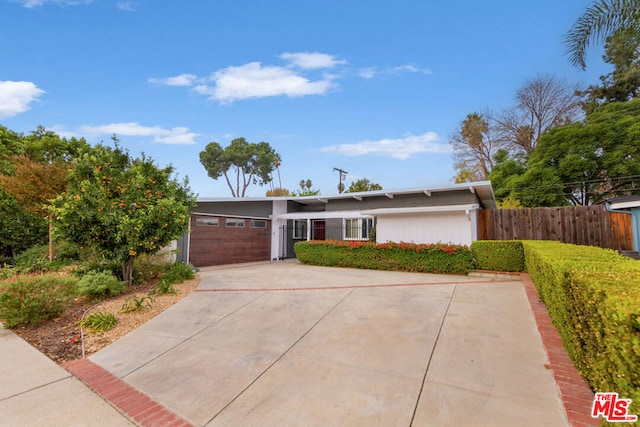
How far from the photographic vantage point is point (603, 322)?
1831 millimetres

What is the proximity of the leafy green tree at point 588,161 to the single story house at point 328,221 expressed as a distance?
652 cm

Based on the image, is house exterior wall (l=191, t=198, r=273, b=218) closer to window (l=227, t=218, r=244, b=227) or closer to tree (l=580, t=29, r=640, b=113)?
window (l=227, t=218, r=244, b=227)

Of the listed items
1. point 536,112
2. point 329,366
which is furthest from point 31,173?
point 536,112

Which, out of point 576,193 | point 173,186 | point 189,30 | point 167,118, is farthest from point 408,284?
point 576,193

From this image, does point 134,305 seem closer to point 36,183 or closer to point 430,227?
point 36,183

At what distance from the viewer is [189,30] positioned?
1007 cm

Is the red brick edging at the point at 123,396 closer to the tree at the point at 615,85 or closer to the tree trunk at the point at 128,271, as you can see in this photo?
the tree trunk at the point at 128,271

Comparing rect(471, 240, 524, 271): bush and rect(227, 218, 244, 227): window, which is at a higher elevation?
rect(227, 218, 244, 227): window

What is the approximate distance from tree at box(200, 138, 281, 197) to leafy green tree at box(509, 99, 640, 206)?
28908mm

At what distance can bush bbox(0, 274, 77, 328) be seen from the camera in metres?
4.93

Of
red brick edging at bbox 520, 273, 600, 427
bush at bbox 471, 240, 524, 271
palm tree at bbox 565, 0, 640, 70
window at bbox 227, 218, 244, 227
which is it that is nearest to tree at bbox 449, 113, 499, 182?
bush at bbox 471, 240, 524, 271

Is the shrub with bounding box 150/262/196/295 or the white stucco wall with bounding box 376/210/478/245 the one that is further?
the white stucco wall with bounding box 376/210/478/245

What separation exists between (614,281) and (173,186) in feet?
27.9

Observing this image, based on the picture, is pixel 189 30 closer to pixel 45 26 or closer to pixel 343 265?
pixel 45 26
